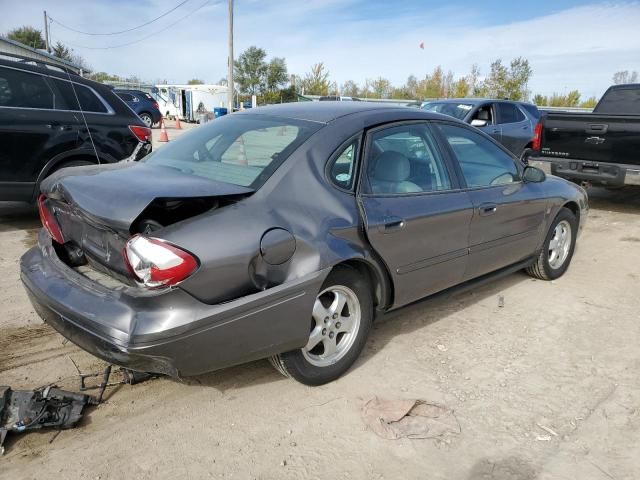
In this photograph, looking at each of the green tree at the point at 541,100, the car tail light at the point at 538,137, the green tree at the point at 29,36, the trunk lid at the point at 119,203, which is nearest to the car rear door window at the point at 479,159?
the trunk lid at the point at 119,203

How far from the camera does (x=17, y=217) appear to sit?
22.1ft

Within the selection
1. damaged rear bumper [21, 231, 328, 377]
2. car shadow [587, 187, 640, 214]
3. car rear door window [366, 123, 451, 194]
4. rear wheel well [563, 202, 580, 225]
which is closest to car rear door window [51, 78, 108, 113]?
damaged rear bumper [21, 231, 328, 377]

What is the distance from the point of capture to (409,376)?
3.23m

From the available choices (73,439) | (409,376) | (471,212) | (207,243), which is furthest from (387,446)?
(471,212)

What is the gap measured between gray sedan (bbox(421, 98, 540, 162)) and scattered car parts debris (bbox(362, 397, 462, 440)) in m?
7.54

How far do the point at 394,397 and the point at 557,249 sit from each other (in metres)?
2.87

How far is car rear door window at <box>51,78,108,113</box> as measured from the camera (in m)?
6.07

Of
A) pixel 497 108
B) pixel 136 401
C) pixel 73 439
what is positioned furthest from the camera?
pixel 497 108

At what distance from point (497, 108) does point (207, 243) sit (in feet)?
30.1

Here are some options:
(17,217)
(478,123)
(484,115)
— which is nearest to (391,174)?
(17,217)

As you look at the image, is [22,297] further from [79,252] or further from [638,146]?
[638,146]

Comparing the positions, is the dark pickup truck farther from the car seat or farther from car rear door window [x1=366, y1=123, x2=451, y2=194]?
the car seat

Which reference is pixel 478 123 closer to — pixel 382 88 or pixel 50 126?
pixel 50 126

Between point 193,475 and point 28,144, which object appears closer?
point 193,475
